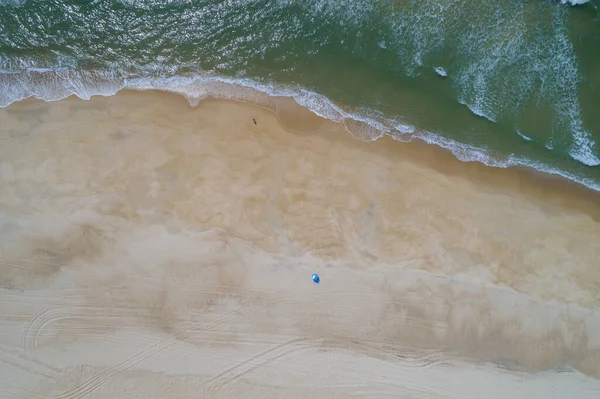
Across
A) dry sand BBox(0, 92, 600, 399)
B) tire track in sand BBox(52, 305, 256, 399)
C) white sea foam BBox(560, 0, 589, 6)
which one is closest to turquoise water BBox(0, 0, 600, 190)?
white sea foam BBox(560, 0, 589, 6)

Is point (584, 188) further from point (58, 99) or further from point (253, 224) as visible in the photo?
point (58, 99)

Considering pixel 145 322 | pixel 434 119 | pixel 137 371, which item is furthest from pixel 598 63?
pixel 137 371

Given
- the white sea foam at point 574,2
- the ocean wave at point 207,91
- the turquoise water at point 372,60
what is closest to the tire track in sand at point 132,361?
the ocean wave at point 207,91

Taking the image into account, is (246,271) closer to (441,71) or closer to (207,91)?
(207,91)

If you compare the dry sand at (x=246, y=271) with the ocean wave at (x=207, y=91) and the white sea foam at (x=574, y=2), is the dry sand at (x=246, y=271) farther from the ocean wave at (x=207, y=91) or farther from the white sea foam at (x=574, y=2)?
the white sea foam at (x=574, y=2)

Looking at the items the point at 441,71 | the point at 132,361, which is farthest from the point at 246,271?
the point at 441,71
